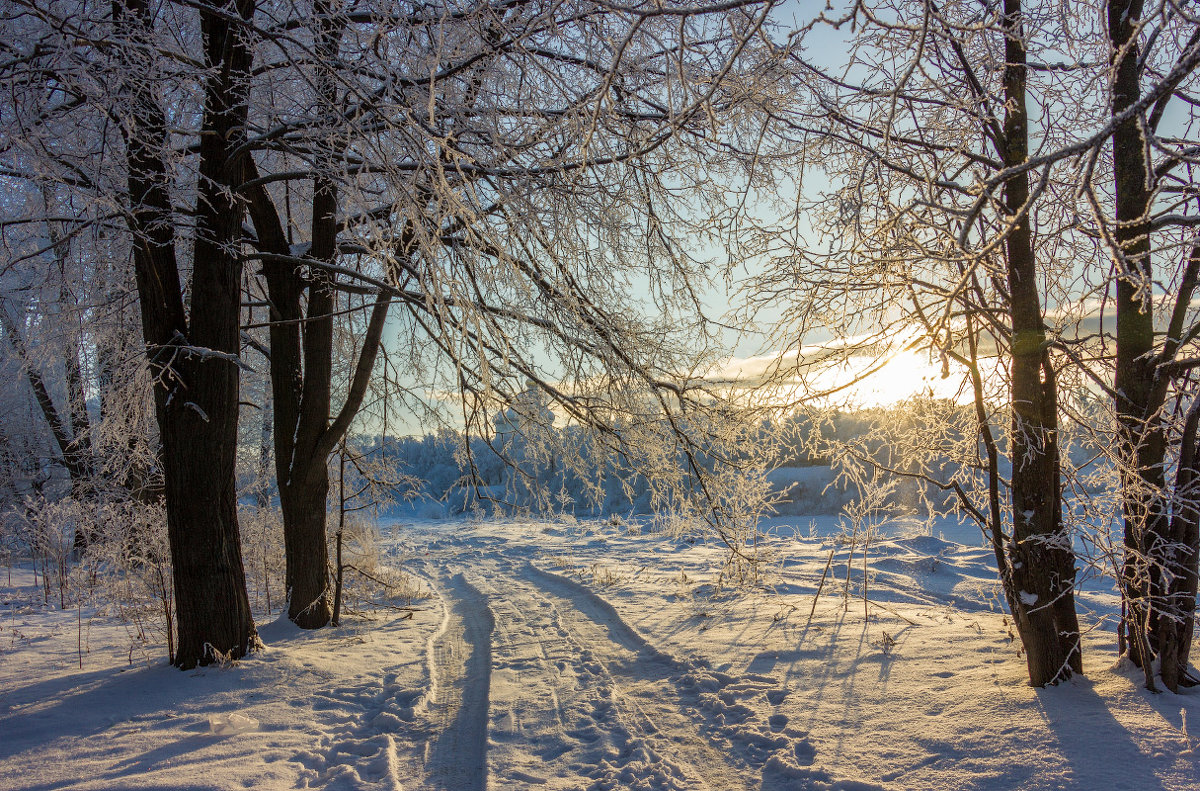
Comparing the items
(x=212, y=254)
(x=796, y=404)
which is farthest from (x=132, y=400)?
(x=796, y=404)

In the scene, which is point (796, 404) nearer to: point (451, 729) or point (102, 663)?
point (451, 729)

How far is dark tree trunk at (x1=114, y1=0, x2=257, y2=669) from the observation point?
526 cm

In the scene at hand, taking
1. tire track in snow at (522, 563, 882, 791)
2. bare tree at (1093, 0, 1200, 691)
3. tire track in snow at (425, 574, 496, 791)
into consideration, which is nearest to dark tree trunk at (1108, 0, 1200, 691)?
bare tree at (1093, 0, 1200, 691)

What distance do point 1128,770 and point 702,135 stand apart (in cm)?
481

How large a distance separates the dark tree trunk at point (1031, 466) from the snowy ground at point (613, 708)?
0.32 m

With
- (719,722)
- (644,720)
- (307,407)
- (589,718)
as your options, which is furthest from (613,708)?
(307,407)

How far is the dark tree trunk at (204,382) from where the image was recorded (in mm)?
5262

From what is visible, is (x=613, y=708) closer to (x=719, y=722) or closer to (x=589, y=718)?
(x=589, y=718)

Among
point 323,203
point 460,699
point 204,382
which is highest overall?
point 323,203

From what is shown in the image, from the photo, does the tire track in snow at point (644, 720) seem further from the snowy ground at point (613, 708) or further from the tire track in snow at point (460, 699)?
the tire track in snow at point (460, 699)

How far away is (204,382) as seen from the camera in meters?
5.41

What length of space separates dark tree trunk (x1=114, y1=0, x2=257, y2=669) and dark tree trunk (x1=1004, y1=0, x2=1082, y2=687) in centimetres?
582

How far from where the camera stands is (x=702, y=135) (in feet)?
16.9

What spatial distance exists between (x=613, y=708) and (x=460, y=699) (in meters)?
1.28
